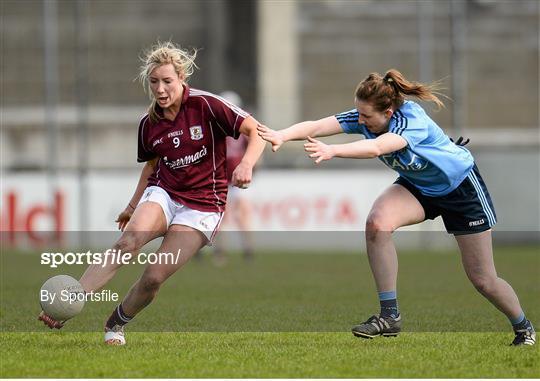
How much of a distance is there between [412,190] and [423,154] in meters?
0.41

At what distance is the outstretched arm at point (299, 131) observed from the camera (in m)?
7.05

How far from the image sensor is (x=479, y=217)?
7.38 metres

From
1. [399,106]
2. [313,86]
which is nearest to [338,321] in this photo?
[399,106]

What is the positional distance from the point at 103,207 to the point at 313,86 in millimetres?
7142

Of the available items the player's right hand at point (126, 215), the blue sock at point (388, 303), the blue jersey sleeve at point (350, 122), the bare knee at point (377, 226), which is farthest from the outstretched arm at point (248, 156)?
the blue sock at point (388, 303)

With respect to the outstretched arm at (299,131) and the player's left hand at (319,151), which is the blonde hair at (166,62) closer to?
the outstretched arm at (299,131)

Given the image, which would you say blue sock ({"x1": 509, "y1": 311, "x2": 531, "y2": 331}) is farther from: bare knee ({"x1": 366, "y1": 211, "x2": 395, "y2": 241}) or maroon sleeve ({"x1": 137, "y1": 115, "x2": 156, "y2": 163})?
maroon sleeve ({"x1": 137, "y1": 115, "x2": 156, "y2": 163})

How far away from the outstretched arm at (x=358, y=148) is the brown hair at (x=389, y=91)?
0.95 feet

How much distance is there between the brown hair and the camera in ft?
23.5

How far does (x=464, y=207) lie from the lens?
7.39m

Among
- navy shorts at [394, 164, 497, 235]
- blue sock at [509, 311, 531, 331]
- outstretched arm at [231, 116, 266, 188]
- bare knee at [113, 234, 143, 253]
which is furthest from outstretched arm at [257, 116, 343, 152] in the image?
blue sock at [509, 311, 531, 331]

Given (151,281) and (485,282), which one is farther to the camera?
(485,282)

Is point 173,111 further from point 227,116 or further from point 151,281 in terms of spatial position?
point 151,281

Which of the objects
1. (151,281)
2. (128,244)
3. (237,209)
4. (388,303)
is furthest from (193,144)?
(237,209)
